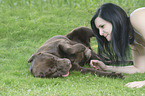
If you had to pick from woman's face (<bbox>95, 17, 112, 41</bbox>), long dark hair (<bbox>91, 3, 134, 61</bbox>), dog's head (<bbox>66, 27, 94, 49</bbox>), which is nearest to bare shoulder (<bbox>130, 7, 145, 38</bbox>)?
long dark hair (<bbox>91, 3, 134, 61</bbox>)

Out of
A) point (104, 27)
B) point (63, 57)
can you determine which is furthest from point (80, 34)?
point (104, 27)

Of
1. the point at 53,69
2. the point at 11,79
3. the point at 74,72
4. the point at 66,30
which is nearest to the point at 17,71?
the point at 11,79

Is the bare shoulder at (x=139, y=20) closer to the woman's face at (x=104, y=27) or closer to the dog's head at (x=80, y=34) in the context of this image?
the woman's face at (x=104, y=27)

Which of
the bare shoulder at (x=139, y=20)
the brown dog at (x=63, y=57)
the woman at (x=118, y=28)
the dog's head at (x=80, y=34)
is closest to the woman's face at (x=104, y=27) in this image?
the woman at (x=118, y=28)

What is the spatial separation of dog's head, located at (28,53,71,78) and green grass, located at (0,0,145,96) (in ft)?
0.46

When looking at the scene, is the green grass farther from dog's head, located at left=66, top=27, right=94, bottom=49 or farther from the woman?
dog's head, located at left=66, top=27, right=94, bottom=49

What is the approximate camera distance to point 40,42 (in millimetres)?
6352

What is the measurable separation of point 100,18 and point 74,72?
1.19 metres

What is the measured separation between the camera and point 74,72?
13.3ft

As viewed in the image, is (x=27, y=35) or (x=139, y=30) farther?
(x=27, y=35)

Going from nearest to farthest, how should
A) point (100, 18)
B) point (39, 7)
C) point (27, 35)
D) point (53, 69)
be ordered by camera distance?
point (100, 18)
point (53, 69)
point (27, 35)
point (39, 7)

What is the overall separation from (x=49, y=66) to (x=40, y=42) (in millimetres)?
2715

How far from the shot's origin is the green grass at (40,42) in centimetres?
302

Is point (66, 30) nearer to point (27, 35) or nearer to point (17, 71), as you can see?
point (27, 35)
